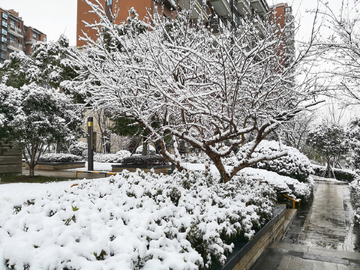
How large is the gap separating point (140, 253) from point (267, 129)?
480cm

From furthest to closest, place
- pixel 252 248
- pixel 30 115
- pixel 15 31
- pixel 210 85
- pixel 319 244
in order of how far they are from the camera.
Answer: pixel 15 31 → pixel 30 115 → pixel 210 85 → pixel 319 244 → pixel 252 248

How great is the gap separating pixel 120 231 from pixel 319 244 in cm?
525

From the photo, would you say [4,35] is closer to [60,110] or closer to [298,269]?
[60,110]

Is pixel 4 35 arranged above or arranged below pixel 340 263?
above

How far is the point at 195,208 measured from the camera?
4047mm

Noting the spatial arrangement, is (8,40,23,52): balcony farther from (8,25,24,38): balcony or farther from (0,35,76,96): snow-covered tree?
(0,35,76,96): snow-covered tree

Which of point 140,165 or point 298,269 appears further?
point 140,165

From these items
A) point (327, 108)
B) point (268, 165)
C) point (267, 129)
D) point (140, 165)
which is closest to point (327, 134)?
point (327, 108)

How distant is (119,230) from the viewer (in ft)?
9.14

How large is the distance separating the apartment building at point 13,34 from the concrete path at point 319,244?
6738cm

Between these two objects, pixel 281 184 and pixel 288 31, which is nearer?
pixel 288 31

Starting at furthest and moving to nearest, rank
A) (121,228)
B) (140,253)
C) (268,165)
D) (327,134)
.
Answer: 1. (327,134)
2. (268,165)
3. (121,228)
4. (140,253)

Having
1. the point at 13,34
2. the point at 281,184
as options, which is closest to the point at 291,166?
the point at 281,184

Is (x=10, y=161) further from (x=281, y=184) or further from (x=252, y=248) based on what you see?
(x=252, y=248)
